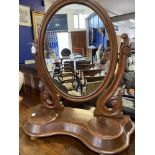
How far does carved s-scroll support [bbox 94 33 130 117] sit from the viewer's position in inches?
26.0

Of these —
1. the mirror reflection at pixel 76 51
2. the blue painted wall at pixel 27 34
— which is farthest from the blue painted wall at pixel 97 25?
the blue painted wall at pixel 27 34

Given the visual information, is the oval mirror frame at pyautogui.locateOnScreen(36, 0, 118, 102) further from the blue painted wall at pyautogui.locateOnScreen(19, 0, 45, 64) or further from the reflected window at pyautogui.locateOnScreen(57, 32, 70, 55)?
the blue painted wall at pyautogui.locateOnScreen(19, 0, 45, 64)

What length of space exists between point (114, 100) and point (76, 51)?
9.9 inches

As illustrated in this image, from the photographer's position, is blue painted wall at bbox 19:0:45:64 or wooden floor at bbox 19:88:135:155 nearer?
wooden floor at bbox 19:88:135:155

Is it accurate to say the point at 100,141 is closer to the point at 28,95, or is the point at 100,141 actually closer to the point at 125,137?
the point at 125,137

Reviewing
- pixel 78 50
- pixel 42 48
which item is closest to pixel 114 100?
pixel 78 50

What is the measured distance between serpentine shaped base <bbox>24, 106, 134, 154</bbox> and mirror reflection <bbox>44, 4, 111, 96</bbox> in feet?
0.34

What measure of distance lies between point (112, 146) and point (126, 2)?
0.58 metres

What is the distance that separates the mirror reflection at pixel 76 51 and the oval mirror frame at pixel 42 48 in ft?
0.05

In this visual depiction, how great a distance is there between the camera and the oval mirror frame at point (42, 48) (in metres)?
0.66

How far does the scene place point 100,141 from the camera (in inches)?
24.6

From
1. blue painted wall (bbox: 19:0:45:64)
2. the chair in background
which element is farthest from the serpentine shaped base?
blue painted wall (bbox: 19:0:45:64)

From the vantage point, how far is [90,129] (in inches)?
26.3
